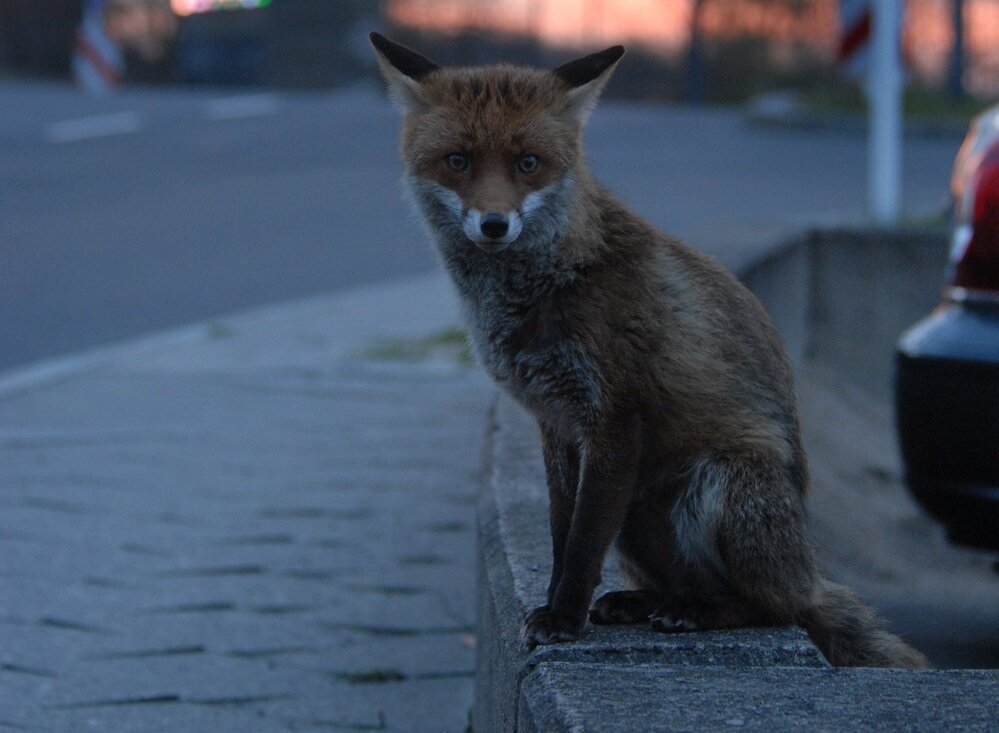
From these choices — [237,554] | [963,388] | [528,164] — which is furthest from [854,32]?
[528,164]

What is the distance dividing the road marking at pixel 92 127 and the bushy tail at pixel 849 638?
15296 mm

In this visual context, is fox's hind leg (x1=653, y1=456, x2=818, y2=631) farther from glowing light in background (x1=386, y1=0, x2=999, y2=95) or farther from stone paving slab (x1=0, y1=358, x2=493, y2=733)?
glowing light in background (x1=386, y1=0, x2=999, y2=95)

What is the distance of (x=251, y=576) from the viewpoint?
4566mm

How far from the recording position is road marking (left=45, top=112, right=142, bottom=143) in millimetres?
17155

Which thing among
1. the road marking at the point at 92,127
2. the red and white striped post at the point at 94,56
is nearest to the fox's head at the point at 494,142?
the road marking at the point at 92,127

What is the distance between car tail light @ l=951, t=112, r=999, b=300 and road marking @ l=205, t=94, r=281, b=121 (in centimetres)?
1599

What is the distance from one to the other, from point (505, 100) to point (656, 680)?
130 cm

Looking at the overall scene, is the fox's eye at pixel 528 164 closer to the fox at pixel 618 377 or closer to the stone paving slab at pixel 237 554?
the fox at pixel 618 377

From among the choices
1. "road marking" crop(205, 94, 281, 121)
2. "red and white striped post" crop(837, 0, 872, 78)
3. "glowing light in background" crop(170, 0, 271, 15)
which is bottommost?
"road marking" crop(205, 94, 281, 121)

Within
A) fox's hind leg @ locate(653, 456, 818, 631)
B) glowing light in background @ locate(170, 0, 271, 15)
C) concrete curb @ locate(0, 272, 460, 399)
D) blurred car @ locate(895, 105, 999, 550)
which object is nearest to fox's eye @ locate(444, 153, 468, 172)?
fox's hind leg @ locate(653, 456, 818, 631)

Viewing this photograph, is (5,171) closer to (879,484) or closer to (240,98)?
(240,98)

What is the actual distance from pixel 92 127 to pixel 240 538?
14.2 m

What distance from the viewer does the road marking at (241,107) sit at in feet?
65.0

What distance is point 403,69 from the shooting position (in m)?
3.27
